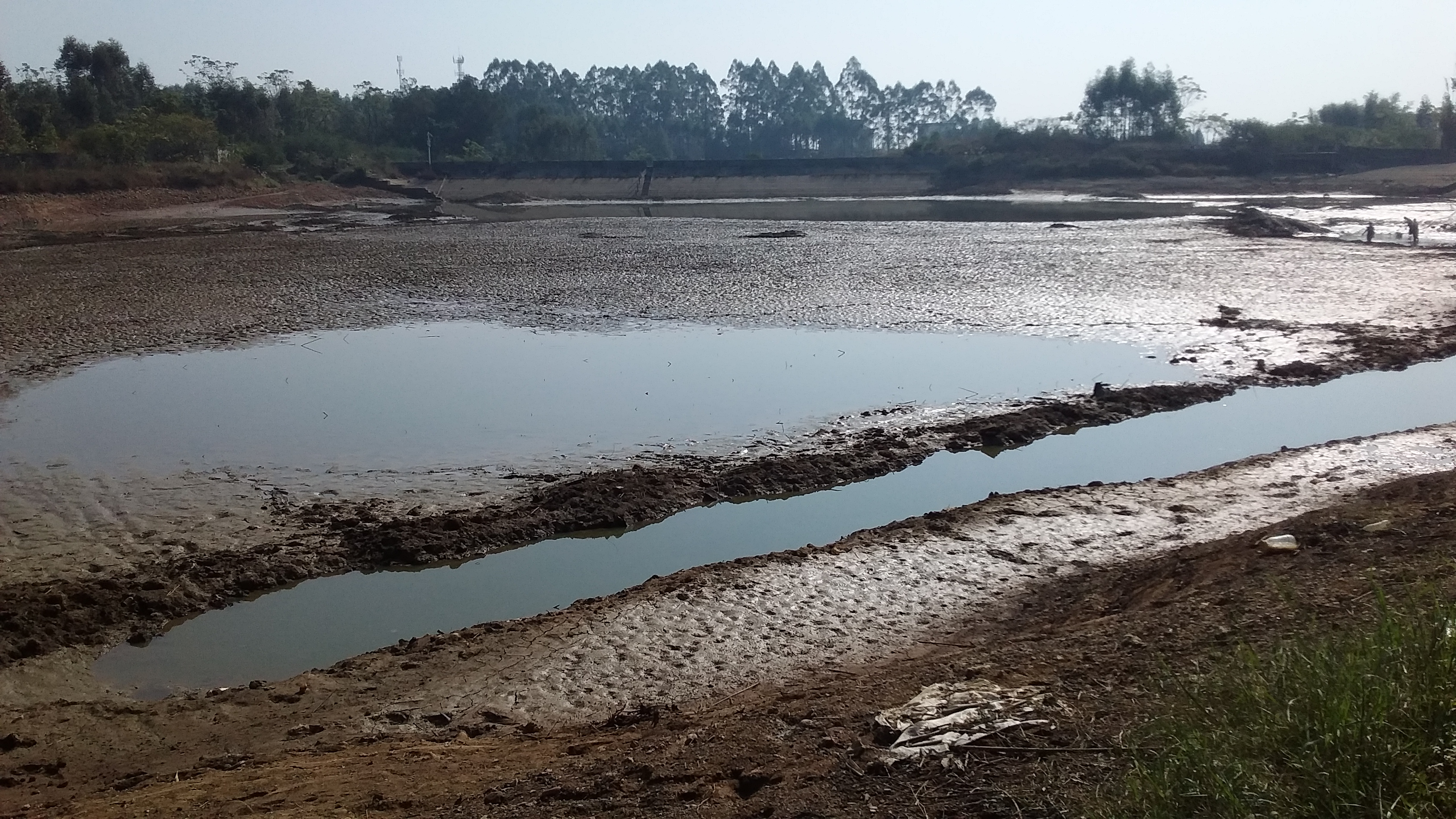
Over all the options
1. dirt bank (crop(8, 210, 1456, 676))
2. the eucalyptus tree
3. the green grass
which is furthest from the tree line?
the green grass

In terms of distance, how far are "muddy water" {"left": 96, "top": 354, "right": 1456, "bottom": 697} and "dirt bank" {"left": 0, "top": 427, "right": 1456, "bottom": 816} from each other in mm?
552

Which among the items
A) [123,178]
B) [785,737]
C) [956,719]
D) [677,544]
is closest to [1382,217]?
[677,544]

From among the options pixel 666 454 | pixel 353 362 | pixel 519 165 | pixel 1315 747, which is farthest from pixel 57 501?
→ pixel 519 165

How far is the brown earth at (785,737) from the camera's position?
376 centimetres

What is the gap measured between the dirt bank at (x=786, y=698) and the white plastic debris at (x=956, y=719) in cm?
9

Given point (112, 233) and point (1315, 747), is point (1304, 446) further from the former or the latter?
point (112, 233)

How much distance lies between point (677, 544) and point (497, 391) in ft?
18.8

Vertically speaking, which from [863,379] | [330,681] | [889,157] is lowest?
[330,681]

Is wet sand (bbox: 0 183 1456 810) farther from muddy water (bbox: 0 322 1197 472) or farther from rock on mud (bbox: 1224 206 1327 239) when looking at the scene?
rock on mud (bbox: 1224 206 1327 239)

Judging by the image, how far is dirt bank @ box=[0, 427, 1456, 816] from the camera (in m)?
3.92

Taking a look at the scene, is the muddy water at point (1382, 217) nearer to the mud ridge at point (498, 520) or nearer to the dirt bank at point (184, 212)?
the mud ridge at point (498, 520)

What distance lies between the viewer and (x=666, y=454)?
34.2 ft

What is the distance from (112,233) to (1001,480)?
122 feet

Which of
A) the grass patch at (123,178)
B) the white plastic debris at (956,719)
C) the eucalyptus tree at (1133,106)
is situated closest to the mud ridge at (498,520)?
the white plastic debris at (956,719)
